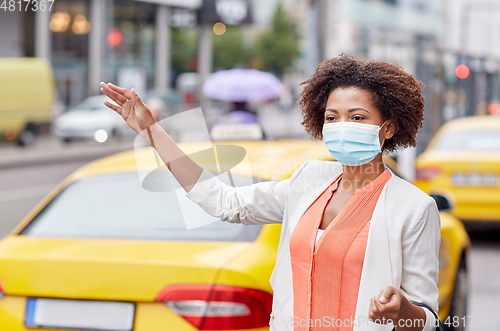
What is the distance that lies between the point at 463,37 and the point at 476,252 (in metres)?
27.3

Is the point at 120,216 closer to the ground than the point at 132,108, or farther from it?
closer to the ground

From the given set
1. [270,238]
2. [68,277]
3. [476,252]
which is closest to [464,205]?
[476,252]

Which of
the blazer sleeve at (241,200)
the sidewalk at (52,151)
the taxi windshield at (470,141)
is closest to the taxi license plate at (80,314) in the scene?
the blazer sleeve at (241,200)

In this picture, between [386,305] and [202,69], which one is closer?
[386,305]

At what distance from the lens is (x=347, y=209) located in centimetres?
199

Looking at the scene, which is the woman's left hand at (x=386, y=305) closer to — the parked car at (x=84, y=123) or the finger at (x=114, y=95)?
the finger at (x=114, y=95)

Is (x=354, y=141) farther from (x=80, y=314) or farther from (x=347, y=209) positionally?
(x=80, y=314)

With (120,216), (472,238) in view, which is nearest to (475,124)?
(472,238)

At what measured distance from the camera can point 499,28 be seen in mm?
34438

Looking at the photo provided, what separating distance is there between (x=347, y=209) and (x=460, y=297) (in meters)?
2.90

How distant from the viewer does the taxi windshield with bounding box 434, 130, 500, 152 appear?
800cm

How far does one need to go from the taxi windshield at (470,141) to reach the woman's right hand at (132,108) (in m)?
6.50

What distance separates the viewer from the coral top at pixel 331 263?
1914 mm

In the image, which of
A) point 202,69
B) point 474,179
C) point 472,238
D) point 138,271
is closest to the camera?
point 138,271
